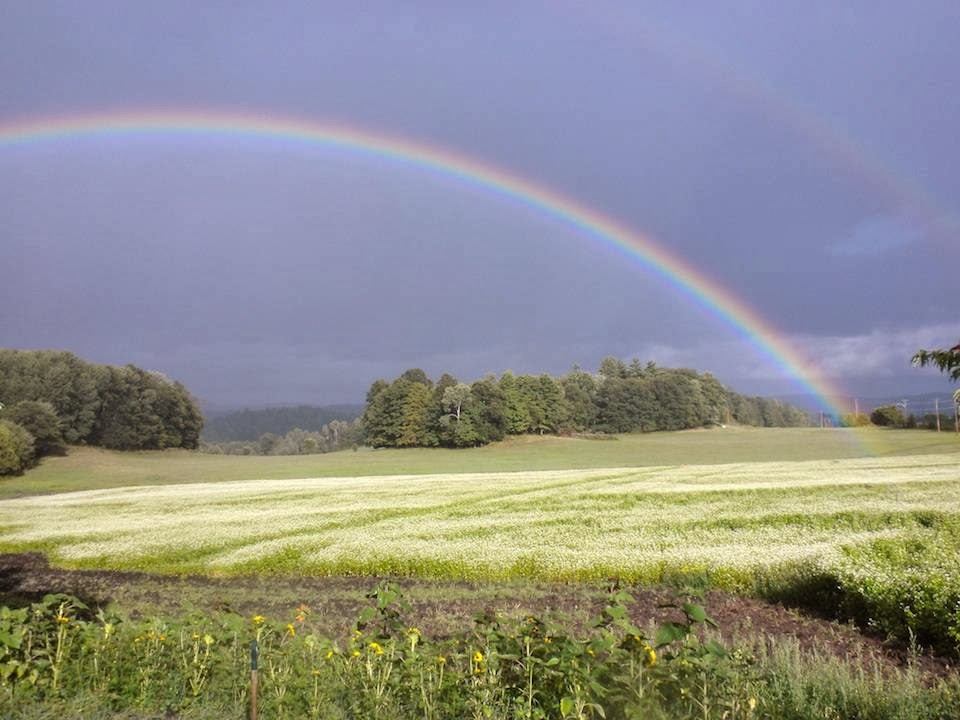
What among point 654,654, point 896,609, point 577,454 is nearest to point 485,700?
point 654,654

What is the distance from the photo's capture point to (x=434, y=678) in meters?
6.02

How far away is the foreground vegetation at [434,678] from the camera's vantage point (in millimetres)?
5293

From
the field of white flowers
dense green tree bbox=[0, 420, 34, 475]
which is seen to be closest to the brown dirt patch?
the field of white flowers

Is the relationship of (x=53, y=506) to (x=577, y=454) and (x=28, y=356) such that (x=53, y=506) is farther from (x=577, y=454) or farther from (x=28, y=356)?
(x=28, y=356)

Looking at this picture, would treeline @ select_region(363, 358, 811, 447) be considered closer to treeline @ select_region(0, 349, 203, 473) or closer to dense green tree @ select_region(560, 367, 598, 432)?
dense green tree @ select_region(560, 367, 598, 432)

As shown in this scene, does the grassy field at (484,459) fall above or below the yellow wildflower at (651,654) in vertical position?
below

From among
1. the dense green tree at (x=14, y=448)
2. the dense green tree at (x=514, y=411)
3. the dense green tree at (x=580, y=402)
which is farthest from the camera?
the dense green tree at (x=580, y=402)

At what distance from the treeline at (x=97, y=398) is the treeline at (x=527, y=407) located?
30.7 meters

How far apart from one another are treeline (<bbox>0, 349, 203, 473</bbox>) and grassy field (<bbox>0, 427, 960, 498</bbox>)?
352 cm

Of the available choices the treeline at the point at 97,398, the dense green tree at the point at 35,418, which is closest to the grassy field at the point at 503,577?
the dense green tree at the point at 35,418

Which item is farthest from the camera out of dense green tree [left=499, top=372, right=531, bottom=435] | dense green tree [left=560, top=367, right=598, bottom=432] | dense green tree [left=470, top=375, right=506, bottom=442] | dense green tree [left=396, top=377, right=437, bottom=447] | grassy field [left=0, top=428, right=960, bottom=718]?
dense green tree [left=560, top=367, right=598, bottom=432]

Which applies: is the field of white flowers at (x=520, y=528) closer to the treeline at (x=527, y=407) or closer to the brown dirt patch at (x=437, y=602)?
the brown dirt patch at (x=437, y=602)

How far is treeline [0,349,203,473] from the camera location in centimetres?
8981

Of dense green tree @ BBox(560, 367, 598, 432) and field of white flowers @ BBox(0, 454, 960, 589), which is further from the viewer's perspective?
dense green tree @ BBox(560, 367, 598, 432)
